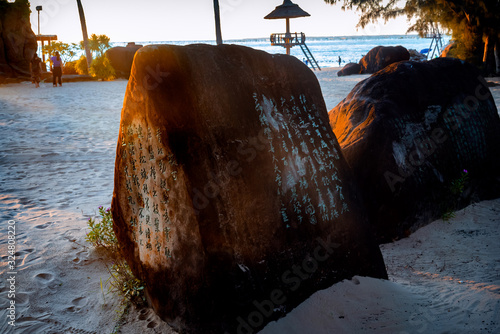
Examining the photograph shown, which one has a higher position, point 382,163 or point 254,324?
point 382,163

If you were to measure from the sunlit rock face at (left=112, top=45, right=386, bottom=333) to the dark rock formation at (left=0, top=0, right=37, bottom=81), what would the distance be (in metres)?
22.3

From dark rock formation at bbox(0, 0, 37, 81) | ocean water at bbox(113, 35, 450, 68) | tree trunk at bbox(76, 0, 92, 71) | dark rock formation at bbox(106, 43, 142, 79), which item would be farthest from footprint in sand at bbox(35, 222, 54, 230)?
ocean water at bbox(113, 35, 450, 68)

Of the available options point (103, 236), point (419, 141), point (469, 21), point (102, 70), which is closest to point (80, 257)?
point (103, 236)

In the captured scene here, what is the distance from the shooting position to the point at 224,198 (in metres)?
A: 2.54

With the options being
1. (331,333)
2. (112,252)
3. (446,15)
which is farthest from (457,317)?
(446,15)

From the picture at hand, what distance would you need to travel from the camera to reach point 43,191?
543 cm

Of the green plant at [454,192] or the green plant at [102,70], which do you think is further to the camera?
the green plant at [102,70]

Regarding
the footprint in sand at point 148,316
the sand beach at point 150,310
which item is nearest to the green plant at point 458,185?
the sand beach at point 150,310

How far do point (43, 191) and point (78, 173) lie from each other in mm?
903

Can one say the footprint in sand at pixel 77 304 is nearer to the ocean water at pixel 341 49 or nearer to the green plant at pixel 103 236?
the green plant at pixel 103 236

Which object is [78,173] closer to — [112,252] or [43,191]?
[43,191]

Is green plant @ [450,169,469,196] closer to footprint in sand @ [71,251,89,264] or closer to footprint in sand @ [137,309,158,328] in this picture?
footprint in sand @ [137,309,158,328]

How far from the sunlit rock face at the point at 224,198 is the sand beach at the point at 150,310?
→ 0.22 m

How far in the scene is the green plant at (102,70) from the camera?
923 inches
